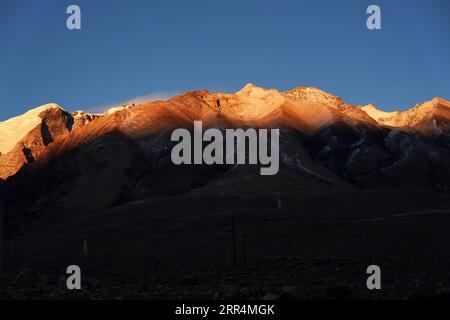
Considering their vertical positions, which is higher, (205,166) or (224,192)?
(205,166)

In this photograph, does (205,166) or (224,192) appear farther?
(205,166)

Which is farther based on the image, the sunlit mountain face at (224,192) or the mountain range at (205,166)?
the mountain range at (205,166)

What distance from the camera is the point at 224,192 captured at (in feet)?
458

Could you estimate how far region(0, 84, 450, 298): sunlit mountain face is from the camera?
81081mm

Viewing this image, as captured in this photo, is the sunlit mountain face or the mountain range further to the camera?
the mountain range

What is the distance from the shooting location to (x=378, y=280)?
40.6 metres

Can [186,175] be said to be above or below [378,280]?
above

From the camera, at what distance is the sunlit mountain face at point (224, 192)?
8108cm

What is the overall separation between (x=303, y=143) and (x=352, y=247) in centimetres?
11302
